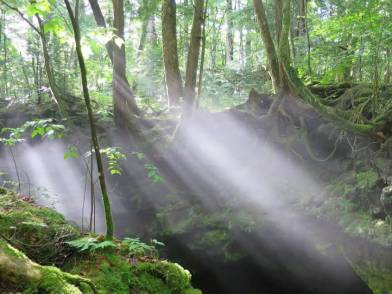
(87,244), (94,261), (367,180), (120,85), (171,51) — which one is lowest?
(367,180)

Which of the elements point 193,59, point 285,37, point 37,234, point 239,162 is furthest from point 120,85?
point 37,234

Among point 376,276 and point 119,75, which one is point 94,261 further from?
point 119,75

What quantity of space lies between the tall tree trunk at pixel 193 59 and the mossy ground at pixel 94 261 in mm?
5385

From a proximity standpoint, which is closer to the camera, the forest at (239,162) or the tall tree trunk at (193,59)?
the forest at (239,162)

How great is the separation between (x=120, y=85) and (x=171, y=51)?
1.76 m

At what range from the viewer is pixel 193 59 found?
28.3 ft

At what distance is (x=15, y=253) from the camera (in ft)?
7.06

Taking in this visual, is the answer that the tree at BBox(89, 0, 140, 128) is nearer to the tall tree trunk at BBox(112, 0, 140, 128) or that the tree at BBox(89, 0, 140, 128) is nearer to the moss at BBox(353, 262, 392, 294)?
the tall tree trunk at BBox(112, 0, 140, 128)

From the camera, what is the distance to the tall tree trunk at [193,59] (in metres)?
8.20

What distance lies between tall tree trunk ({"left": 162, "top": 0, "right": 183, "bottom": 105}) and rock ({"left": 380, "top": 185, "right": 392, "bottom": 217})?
5973mm

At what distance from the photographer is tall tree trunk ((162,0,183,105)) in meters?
9.52

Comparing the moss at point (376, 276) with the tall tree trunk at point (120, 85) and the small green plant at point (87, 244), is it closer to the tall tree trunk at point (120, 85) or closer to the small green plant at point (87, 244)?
the small green plant at point (87, 244)

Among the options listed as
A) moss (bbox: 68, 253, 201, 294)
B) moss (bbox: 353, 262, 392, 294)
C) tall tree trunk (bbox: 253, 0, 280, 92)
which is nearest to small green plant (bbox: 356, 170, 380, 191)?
moss (bbox: 353, 262, 392, 294)

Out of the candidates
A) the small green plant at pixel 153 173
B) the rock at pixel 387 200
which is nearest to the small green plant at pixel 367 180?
the rock at pixel 387 200
